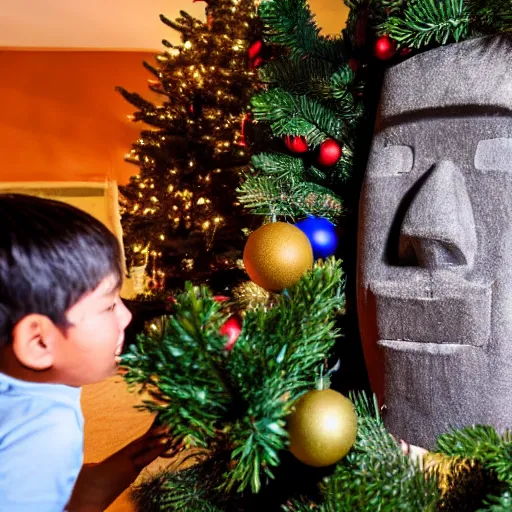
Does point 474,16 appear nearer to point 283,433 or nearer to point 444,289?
point 444,289

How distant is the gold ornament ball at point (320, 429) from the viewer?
39 centimetres

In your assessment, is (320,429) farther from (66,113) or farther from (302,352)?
(66,113)

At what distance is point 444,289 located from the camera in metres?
0.52

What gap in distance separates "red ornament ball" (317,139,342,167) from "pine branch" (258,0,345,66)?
126 mm

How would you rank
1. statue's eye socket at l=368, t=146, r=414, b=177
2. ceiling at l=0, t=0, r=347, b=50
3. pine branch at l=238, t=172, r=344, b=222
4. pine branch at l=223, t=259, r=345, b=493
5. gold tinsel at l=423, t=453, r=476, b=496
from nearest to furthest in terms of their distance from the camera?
pine branch at l=223, t=259, r=345, b=493 → gold tinsel at l=423, t=453, r=476, b=496 → statue's eye socket at l=368, t=146, r=414, b=177 → pine branch at l=238, t=172, r=344, b=222 → ceiling at l=0, t=0, r=347, b=50

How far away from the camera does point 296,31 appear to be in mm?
691

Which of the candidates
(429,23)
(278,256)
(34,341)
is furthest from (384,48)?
(34,341)

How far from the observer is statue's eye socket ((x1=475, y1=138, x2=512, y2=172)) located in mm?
513

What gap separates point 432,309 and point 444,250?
0.22ft

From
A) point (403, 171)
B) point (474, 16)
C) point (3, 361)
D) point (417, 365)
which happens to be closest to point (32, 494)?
point (3, 361)

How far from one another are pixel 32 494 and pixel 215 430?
156 millimetres

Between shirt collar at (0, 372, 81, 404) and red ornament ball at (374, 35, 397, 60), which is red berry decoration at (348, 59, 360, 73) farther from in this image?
shirt collar at (0, 372, 81, 404)

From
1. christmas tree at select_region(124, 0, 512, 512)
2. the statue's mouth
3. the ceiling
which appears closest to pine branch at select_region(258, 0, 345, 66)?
christmas tree at select_region(124, 0, 512, 512)

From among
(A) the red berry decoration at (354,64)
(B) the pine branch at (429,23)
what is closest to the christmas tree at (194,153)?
(A) the red berry decoration at (354,64)
